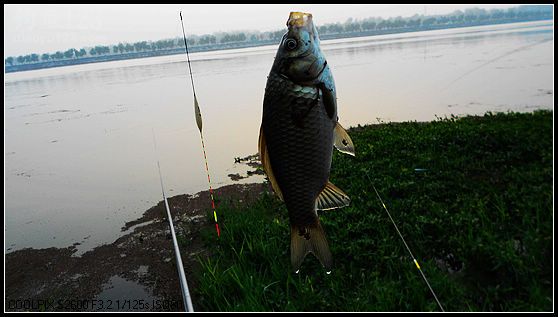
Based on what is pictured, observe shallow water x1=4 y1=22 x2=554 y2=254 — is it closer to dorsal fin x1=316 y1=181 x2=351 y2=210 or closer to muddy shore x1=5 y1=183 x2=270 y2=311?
muddy shore x1=5 y1=183 x2=270 y2=311

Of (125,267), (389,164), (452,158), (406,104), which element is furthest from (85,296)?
(406,104)

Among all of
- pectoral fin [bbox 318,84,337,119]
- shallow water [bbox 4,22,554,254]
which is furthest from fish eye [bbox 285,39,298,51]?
shallow water [bbox 4,22,554,254]

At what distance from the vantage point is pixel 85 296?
4395 millimetres

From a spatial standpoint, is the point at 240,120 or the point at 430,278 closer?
the point at 430,278

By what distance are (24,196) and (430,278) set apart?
272 inches

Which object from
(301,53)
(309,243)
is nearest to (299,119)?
(301,53)

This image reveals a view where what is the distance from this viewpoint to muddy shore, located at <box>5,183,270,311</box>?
14.0 ft

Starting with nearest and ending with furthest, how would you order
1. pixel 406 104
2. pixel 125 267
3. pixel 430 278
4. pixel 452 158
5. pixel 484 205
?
pixel 430 278 → pixel 484 205 → pixel 125 267 → pixel 452 158 → pixel 406 104

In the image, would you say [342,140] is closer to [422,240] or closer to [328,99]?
Result: [328,99]

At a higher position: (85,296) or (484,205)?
(484,205)

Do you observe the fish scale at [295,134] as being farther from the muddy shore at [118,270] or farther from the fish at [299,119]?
the muddy shore at [118,270]

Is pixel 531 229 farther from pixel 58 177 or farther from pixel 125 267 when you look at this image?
pixel 58 177

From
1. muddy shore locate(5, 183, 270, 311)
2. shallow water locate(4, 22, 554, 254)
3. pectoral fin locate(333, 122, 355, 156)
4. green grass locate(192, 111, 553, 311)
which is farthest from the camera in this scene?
shallow water locate(4, 22, 554, 254)

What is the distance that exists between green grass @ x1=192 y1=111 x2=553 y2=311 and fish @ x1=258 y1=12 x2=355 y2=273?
2.14m
